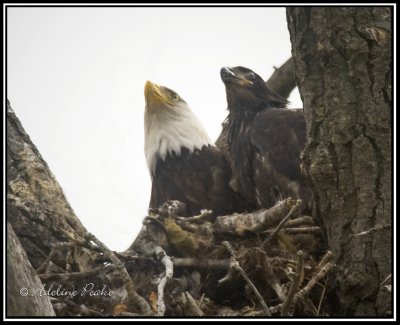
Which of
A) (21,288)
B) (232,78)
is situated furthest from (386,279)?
(232,78)

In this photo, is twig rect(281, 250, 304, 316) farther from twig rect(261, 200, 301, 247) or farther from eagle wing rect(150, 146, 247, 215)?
eagle wing rect(150, 146, 247, 215)

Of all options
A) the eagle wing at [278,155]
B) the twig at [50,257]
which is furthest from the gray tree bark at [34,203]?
the eagle wing at [278,155]

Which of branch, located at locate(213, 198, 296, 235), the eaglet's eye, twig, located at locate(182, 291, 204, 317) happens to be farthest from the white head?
twig, located at locate(182, 291, 204, 317)

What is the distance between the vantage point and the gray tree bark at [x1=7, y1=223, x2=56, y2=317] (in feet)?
9.41

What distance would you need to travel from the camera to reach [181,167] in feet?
20.8

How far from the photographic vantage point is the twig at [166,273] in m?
3.48

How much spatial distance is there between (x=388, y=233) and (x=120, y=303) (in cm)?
158

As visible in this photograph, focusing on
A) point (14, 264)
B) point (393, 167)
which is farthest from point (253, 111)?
point (14, 264)

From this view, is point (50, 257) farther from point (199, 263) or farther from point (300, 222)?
point (300, 222)

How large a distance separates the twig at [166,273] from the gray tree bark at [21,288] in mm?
618

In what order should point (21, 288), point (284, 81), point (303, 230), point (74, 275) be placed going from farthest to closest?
point (284, 81) → point (303, 230) → point (74, 275) → point (21, 288)

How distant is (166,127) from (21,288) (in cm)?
390

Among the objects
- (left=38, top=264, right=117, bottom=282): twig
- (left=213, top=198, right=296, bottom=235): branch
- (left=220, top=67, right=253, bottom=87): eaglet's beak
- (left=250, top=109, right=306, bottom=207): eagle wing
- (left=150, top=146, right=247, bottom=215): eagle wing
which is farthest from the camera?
(left=220, top=67, right=253, bottom=87): eaglet's beak

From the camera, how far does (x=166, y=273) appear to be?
4.03 m
